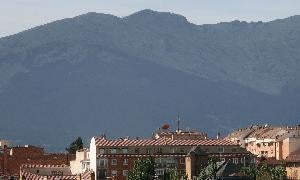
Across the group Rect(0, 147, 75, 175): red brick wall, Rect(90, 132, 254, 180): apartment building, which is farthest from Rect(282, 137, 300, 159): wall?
Rect(0, 147, 75, 175): red brick wall

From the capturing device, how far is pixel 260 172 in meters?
102

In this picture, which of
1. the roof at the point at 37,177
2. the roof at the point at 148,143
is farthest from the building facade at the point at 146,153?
the roof at the point at 37,177

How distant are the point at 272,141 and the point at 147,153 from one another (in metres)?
31.9

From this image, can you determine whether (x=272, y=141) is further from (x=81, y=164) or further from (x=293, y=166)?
(x=293, y=166)

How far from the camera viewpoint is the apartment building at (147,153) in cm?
13025

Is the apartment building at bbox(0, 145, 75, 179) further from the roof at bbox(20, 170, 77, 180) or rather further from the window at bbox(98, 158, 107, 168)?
the roof at bbox(20, 170, 77, 180)

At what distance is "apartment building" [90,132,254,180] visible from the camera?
130 metres

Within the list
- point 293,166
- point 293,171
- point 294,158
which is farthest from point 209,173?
point 294,158

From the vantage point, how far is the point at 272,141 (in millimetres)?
158375

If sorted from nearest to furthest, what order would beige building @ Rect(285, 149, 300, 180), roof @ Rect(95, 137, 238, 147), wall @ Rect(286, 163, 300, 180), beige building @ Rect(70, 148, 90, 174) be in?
wall @ Rect(286, 163, 300, 180) → beige building @ Rect(285, 149, 300, 180) → beige building @ Rect(70, 148, 90, 174) → roof @ Rect(95, 137, 238, 147)

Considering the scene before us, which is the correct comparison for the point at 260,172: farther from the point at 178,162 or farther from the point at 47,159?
the point at 47,159

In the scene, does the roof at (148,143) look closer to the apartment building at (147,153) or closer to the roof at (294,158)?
the apartment building at (147,153)

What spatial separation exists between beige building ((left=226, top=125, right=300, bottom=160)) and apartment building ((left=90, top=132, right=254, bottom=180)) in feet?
35.2

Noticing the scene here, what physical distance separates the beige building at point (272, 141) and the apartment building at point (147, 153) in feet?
35.2
